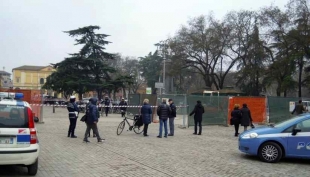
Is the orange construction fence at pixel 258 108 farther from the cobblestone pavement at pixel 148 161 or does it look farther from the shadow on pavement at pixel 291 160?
the shadow on pavement at pixel 291 160

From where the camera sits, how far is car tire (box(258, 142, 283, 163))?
9477 mm

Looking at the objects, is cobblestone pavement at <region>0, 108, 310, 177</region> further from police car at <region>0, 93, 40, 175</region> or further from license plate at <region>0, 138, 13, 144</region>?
license plate at <region>0, 138, 13, 144</region>

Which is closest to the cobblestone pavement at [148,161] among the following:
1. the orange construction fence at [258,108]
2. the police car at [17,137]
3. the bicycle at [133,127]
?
the police car at [17,137]

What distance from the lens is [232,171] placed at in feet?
27.2

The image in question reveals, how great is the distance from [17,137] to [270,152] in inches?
259

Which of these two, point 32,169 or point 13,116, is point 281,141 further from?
point 13,116

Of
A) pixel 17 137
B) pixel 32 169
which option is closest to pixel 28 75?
pixel 32 169

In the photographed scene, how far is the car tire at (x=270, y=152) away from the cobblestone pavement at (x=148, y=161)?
0.25 metres

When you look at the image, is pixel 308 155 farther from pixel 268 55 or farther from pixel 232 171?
pixel 268 55

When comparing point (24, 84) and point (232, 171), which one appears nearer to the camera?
point (232, 171)

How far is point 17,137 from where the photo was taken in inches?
265

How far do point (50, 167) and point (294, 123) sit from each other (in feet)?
21.5

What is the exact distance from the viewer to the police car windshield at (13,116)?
6770 millimetres

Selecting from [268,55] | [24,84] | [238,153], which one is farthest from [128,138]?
[24,84]
